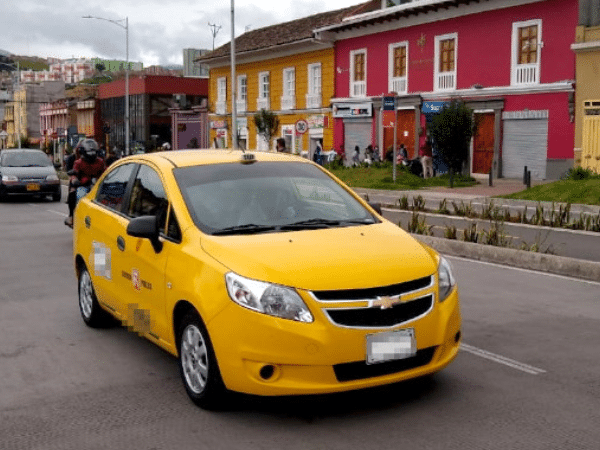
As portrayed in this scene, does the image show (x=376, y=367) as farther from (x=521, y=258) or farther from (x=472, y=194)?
(x=472, y=194)

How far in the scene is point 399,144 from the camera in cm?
3853

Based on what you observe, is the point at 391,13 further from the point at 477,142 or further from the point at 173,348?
the point at 173,348

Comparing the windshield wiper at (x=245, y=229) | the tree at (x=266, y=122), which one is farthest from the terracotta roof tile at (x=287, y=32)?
the windshield wiper at (x=245, y=229)

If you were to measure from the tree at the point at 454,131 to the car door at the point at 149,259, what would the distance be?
75.3 feet

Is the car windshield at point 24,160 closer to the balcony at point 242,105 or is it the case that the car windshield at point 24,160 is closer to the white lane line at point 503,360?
the white lane line at point 503,360

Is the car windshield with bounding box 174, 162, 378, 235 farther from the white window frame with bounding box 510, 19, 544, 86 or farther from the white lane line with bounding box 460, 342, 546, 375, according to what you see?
the white window frame with bounding box 510, 19, 544, 86

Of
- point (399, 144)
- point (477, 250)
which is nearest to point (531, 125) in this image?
point (399, 144)

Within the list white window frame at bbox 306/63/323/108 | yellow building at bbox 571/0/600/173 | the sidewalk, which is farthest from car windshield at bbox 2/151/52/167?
white window frame at bbox 306/63/323/108

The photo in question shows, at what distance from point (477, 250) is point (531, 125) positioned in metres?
21.4

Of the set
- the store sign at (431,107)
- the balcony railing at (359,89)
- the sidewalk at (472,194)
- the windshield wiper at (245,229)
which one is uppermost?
the balcony railing at (359,89)

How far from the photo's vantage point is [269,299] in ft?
15.9

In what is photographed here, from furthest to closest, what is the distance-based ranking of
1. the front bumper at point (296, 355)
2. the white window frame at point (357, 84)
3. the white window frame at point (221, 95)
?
the white window frame at point (221, 95), the white window frame at point (357, 84), the front bumper at point (296, 355)

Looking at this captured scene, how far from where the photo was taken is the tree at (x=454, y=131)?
28734 millimetres

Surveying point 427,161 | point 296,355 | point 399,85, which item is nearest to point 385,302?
point 296,355
